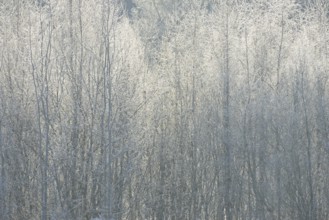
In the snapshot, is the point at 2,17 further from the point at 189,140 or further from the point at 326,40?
the point at 326,40

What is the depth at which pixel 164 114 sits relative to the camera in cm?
1925

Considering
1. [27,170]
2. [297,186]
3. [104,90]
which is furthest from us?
[297,186]

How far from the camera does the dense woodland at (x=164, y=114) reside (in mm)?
14680

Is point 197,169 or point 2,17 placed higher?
point 2,17

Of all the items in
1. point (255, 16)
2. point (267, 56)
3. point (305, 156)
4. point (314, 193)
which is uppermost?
point (255, 16)

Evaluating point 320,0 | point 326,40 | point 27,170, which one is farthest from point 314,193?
point 27,170

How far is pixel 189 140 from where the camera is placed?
1922 cm

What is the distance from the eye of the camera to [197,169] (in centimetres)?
1906

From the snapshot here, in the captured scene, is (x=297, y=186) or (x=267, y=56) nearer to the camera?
(x=297, y=186)

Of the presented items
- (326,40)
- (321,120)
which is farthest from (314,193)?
(326,40)

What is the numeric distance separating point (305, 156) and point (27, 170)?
27.1ft

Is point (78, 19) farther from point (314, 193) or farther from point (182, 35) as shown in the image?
point (314, 193)

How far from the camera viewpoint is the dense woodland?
1468 cm

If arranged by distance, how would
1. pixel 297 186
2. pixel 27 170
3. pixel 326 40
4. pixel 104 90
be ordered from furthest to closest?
pixel 326 40 < pixel 297 186 < pixel 27 170 < pixel 104 90
